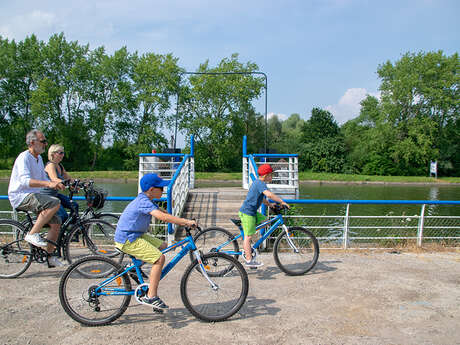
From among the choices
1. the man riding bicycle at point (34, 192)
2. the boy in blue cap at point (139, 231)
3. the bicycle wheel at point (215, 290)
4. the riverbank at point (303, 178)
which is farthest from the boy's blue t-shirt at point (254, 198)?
the riverbank at point (303, 178)

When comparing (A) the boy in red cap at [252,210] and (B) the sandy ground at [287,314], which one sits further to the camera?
(A) the boy in red cap at [252,210]

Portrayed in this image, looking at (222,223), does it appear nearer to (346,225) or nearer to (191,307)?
(346,225)

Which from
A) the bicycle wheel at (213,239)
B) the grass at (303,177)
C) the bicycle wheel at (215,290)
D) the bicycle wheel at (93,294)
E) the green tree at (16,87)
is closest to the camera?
the bicycle wheel at (93,294)

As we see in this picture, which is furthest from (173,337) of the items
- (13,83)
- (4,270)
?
(13,83)

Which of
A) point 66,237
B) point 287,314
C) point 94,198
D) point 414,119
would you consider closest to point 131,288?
point 287,314

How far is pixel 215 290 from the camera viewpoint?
3760mm

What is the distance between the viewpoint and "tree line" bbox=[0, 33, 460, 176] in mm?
44531

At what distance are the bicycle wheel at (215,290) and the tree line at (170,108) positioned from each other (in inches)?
1671

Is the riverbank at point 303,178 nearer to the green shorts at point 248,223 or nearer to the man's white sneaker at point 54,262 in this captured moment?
the green shorts at point 248,223

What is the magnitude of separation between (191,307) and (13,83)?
51.4 m

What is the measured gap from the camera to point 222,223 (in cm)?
774

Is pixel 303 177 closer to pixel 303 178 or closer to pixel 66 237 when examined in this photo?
pixel 303 178

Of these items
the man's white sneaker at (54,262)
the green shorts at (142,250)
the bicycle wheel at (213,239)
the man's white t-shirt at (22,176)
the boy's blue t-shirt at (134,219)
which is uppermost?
the man's white t-shirt at (22,176)

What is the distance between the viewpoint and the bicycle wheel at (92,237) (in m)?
4.98
